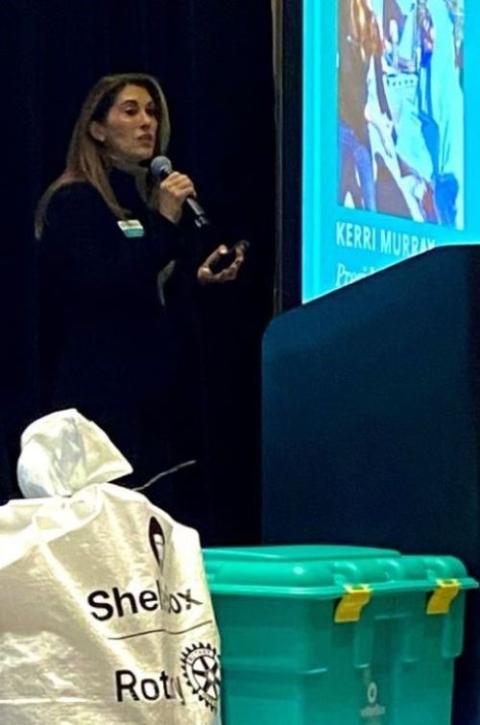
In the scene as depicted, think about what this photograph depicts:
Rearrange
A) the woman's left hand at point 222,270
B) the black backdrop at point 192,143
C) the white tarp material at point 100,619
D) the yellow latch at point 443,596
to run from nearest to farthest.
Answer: the white tarp material at point 100,619 < the yellow latch at point 443,596 < the black backdrop at point 192,143 < the woman's left hand at point 222,270

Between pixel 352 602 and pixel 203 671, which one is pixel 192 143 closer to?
pixel 352 602

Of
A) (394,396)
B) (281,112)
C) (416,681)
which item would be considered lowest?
(416,681)

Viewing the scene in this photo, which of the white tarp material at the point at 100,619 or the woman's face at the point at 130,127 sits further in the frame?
the woman's face at the point at 130,127

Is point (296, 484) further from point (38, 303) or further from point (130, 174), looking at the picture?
point (130, 174)

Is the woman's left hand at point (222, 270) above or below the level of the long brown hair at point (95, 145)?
below

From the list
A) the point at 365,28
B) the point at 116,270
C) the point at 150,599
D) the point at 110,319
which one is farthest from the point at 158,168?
the point at 150,599

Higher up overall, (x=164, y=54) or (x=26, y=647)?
(x=164, y=54)

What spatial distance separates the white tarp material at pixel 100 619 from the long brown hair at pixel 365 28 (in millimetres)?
1821

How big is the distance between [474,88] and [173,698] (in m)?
2.15

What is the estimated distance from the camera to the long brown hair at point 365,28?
280cm

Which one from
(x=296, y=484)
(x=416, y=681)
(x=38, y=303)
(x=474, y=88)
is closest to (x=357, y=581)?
(x=416, y=681)

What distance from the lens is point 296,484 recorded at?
1.87 meters

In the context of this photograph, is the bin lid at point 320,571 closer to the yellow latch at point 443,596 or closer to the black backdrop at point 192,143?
the yellow latch at point 443,596

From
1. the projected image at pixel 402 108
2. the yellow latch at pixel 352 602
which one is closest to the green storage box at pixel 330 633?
the yellow latch at pixel 352 602
